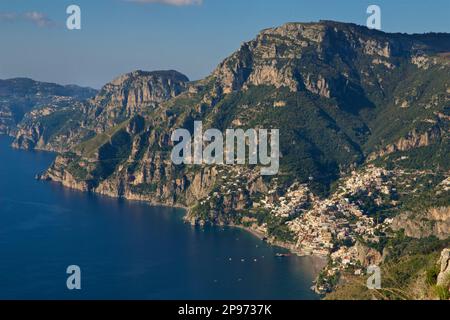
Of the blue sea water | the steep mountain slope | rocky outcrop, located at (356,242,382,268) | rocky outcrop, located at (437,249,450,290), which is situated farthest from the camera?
the steep mountain slope

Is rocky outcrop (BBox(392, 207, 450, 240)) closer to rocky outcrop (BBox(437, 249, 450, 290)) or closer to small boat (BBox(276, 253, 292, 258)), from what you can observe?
small boat (BBox(276, 253, 292, 258))

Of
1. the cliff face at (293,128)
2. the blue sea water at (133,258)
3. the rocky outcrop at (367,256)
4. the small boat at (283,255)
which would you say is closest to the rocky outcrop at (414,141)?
the cliff face at (293,128)

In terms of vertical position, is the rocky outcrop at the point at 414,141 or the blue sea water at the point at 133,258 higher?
the rocky outcrop at the point at 414,141

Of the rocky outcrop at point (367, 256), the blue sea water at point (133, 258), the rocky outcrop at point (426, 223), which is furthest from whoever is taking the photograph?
the rocky outcrop at point (426, 223)

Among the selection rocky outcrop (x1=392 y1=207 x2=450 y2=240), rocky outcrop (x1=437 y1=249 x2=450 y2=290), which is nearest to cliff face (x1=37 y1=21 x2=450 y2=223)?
rocky outcrop (x1=392 y1=207 x2=450 y2=240)

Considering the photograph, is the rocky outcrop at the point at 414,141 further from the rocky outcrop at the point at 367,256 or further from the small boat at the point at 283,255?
the rocky outcrop at the point at 367,256

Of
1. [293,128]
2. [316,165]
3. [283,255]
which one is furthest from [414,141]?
[283,255]

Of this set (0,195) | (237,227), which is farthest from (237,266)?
(0,195)
